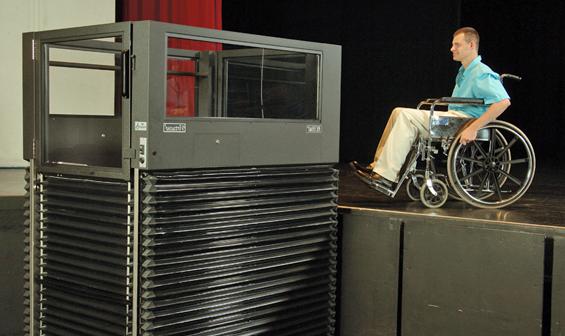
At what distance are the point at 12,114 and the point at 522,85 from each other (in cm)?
601

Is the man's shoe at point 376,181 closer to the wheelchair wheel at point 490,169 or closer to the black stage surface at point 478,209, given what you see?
the black stage surface at point 478,209

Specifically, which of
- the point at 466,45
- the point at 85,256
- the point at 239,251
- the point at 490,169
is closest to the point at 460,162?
the point at 490,169

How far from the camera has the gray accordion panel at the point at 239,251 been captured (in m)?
2.74

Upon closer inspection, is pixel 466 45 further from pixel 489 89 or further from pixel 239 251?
pixel 239 251

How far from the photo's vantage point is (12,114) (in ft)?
17.2

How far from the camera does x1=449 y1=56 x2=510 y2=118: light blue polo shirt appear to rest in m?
3.88

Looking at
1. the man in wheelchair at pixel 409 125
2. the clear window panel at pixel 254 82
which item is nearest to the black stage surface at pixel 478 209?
the man in wheelchair at pixel 409 125

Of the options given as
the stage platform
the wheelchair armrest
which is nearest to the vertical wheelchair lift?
the stage platform

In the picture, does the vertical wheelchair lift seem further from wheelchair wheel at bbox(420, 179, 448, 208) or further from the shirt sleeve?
the shirt sleeve

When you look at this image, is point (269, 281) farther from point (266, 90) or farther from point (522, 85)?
point (522, 85)

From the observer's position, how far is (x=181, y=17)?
584cm

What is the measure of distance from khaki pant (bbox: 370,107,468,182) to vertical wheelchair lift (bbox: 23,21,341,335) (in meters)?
0.52

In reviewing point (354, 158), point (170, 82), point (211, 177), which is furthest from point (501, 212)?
point (354, 158)

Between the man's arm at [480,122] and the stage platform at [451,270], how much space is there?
0.34 m
